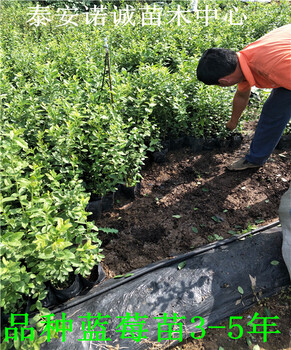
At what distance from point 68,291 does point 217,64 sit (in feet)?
7.40

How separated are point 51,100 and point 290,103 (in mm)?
2403

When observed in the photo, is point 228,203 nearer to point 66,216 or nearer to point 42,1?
point 66,216

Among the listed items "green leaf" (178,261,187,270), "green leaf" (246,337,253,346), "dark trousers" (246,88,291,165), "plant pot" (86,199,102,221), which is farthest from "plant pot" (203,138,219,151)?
"green leaf" (246,337,253,346)

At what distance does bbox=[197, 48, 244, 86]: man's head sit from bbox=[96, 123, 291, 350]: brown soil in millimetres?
1275

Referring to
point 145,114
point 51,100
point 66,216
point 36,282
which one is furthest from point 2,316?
point 145,114

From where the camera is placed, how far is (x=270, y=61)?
264cm

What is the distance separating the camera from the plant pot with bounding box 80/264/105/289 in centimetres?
239

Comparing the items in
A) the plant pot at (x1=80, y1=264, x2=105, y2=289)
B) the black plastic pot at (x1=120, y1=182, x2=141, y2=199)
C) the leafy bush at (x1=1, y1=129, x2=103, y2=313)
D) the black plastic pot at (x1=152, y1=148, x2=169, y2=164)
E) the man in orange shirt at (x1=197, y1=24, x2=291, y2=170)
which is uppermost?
the man in orange shirt at (x1=197, y1=24, x2=291, y2=170)

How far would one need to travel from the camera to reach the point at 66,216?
224 centimetres

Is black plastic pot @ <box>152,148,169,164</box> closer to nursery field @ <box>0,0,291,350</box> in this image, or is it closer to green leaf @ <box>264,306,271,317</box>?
nursery field @ <box>0,0,291,350</box>

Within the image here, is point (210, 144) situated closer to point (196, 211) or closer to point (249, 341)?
point (196, 211)

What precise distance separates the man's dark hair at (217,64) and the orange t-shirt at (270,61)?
0.15 metres

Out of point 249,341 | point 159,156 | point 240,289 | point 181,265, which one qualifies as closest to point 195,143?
point 159,156

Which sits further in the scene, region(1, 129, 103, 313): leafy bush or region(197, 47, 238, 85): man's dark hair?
region(197, 47, 238, 85): man's dark hair
